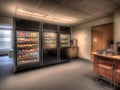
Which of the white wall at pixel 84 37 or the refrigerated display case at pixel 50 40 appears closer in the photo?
the refrigerated display case at pixel 50 40

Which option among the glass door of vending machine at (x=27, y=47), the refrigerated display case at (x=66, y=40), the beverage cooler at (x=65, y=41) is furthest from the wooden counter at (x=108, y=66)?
the glass door of vending machine at (x=27, y=47)

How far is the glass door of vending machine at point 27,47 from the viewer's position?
11.8 ft

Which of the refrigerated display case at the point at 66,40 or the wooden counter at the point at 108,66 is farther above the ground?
the refrigerated display case at the point at 66,40

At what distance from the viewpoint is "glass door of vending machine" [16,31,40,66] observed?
3.60 metres

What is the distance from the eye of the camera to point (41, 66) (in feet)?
13.3

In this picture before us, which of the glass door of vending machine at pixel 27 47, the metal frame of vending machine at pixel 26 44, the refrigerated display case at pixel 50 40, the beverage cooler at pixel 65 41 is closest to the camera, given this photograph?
the metal frame of vending machine at pixel 26 44

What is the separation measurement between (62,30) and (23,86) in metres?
3.47

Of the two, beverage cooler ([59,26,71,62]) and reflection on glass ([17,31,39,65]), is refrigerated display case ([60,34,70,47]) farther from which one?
reflection on glass ([17,31,39,65])

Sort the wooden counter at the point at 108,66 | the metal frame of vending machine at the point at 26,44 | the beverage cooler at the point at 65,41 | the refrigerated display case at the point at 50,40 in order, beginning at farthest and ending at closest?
the beverage cooler at the point at 65,41 → the refrigerated display case at the point at 50,40 → the metal frame of vending machine at the point at 26,44 → the wooden counter at the point at 108,66

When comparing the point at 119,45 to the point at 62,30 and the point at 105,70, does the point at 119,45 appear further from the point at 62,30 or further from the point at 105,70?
the point at 62,30

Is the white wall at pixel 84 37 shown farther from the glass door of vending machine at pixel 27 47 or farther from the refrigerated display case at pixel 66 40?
the glass door of vending machine at pixel 27 47

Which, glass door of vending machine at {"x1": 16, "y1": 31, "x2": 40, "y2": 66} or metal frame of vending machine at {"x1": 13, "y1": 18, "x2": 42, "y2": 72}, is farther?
glass door of vending machine at {"x1": 16, "y1": 31, "x2": 40, "y2": 66}

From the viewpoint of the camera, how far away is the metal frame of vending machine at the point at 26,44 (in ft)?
10.9

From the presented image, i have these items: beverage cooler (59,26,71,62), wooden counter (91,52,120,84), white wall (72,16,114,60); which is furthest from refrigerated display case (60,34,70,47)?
wooden counter (91,52,120,84)
